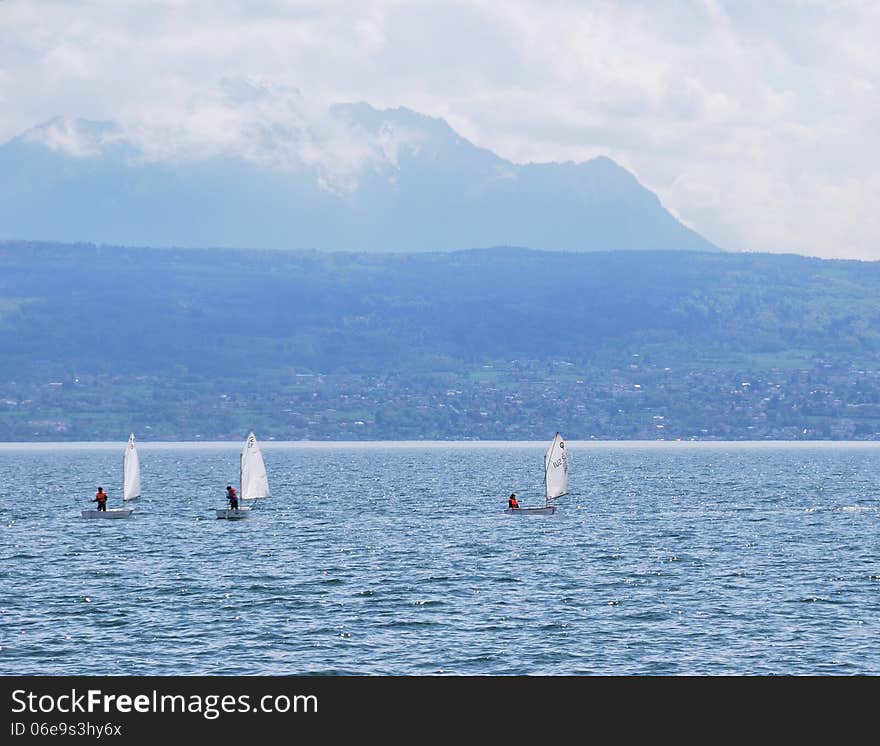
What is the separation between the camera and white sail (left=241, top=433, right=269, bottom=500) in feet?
457

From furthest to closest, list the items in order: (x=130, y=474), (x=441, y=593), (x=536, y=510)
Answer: (x=130, y=474), (x=536, y=510), (x=441, y=593)

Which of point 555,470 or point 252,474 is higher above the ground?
point 555,470

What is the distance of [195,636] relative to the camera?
64312 mm

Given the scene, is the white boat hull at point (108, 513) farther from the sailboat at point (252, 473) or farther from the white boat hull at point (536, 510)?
the white boat hull at point (536, 510)

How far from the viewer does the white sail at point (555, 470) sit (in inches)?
5354

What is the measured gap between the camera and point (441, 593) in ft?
261

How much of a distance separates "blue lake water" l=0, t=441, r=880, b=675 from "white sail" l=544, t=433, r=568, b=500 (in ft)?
12.0

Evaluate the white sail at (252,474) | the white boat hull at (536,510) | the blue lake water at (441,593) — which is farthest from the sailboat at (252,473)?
the white boat hull at (536,510)

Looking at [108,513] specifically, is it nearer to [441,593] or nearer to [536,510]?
[536,510]

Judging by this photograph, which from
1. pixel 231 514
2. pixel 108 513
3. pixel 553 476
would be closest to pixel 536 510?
pixel 553 476

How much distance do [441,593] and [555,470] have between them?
60292 mm
